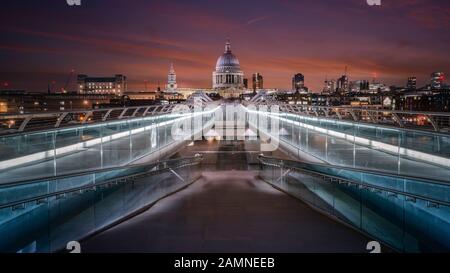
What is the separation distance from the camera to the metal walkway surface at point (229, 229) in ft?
16.6

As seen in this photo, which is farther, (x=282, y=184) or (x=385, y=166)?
(x=282, y=184)

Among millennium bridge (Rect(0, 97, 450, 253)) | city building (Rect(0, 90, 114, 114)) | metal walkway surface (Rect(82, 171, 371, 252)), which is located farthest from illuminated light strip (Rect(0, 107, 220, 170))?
city building (Rect(0, 90, 114, 114))

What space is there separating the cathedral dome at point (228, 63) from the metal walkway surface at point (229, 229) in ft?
582

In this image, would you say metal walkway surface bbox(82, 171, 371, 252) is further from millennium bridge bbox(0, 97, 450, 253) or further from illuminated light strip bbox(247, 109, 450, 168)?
illuminated light strip bbox(247, 109, 450, 168)

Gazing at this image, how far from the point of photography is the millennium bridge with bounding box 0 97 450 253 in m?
5.21

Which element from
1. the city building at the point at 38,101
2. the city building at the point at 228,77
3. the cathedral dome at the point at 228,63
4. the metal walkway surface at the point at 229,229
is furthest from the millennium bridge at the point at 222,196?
the cathedral dome at the point at 228,63

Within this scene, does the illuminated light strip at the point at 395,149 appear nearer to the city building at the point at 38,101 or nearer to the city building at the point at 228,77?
the city building at the point at 38,101

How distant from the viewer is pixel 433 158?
24.5 ft

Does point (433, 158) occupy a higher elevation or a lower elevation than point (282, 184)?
higher

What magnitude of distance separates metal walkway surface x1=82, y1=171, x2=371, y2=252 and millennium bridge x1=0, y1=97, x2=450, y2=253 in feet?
0.05

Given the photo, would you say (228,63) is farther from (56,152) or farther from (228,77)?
(56,152)
